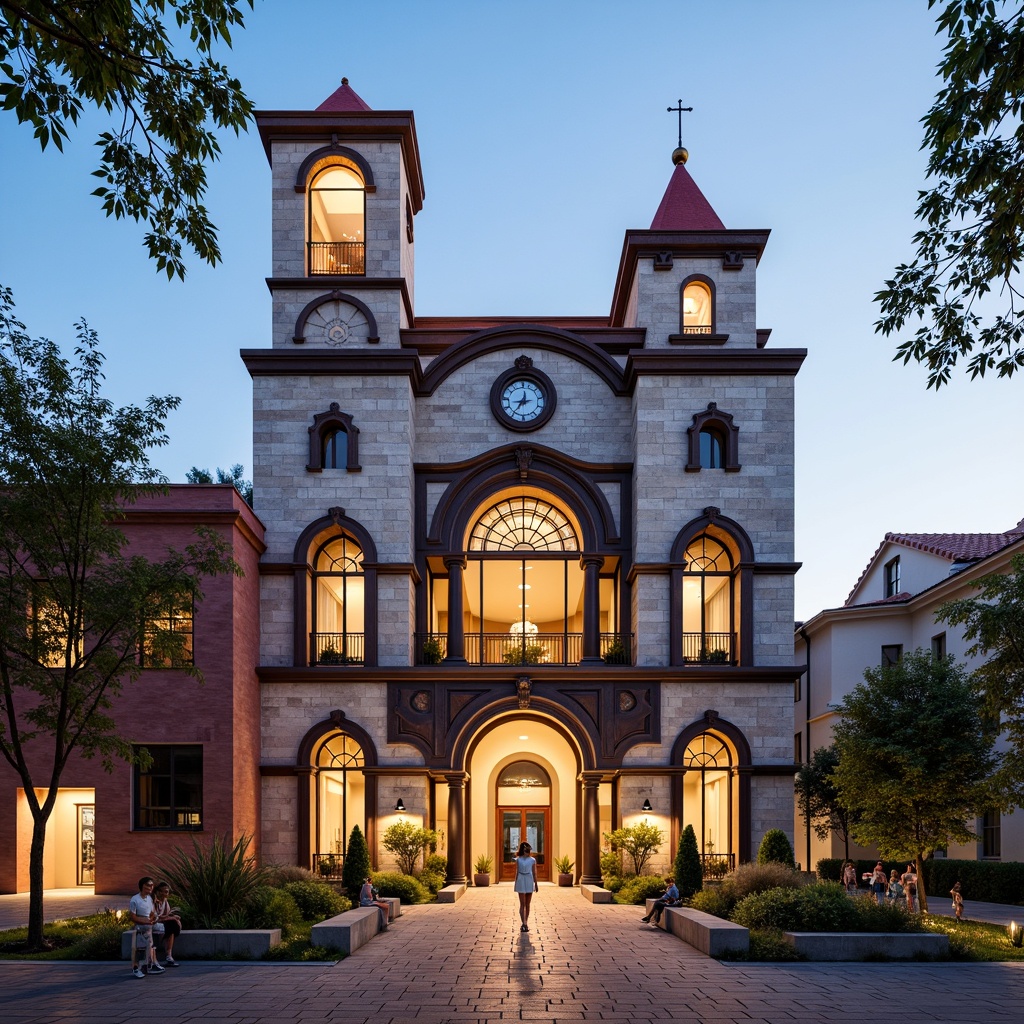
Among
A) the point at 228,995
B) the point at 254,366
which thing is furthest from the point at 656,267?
the point at 228,995

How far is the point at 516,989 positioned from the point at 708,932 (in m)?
4.13

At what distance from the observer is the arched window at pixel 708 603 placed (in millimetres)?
29047

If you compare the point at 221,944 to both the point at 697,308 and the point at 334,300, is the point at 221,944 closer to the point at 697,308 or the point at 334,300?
the point at 334,300

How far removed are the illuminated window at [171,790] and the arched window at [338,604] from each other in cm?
437

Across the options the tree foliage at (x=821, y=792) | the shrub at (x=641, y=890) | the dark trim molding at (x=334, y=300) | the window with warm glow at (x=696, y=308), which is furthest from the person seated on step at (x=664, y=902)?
the dark trim molding at (x=334, y=300)

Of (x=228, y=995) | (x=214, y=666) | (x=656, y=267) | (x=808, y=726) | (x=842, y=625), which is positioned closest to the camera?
(x=228, y=995)

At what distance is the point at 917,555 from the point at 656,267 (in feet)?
53.6

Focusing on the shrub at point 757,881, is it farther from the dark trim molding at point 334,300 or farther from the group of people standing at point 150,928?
the dark trim molding at point 334,300

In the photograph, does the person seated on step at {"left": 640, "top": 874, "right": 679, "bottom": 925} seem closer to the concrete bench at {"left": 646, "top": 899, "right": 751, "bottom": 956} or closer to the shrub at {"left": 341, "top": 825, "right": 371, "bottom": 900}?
the concrete bench at {"left": 646, "top": 899, "right": 751, "bottom": 956}

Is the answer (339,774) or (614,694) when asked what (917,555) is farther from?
(339,774)

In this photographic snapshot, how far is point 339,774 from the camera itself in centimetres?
2936

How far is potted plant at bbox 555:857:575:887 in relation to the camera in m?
29.8

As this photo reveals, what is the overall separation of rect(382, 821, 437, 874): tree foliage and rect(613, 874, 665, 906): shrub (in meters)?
5.06

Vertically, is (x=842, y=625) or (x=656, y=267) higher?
(x=656, y=267)
